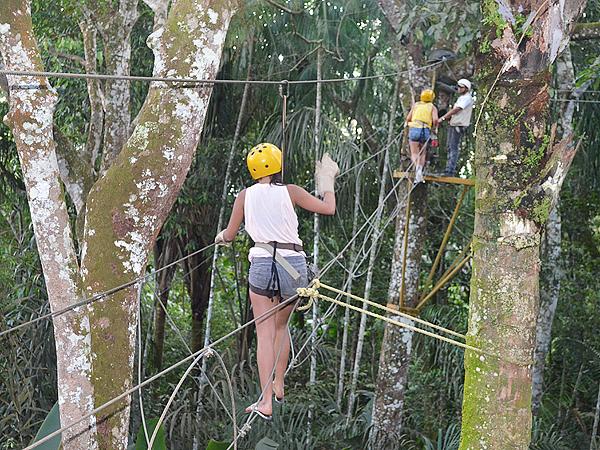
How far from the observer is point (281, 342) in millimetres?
3193

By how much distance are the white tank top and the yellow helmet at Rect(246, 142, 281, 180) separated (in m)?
0.05

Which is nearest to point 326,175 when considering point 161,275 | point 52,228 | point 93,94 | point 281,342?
point 281,342

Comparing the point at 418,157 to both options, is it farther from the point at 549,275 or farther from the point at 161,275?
the point at 161,275

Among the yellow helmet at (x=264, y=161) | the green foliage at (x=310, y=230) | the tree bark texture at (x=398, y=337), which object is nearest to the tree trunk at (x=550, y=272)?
the green foliage at (x=310, y=230)

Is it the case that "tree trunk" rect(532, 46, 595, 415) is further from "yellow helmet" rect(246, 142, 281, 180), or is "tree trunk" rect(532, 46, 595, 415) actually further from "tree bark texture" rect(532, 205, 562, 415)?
"yellow helmet" rect(246, 142, 281, 180)

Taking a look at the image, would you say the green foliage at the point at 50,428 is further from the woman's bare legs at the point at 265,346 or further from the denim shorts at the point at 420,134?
A: the denim shorts at the point at 420,134

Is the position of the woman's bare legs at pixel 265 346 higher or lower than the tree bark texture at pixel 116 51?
lower

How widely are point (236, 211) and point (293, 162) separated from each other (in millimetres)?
3224

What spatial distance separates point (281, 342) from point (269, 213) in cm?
56

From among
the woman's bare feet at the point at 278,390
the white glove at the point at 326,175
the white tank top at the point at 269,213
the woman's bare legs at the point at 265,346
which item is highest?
the white glove at the point at 326,175

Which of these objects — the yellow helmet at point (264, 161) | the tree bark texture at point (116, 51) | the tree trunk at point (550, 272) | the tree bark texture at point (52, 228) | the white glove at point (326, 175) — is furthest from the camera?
the tree trunk at point (550, 272)

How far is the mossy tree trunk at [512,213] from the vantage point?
2.06m

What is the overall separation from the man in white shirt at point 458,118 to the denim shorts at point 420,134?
135 millimetres

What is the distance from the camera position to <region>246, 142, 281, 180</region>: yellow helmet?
9.77 feet
